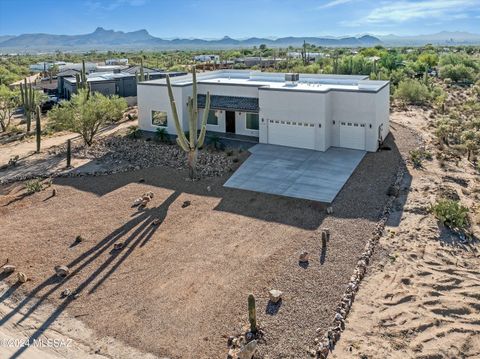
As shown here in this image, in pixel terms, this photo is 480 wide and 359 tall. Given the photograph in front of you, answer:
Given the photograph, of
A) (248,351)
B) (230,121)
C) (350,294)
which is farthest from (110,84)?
(248,351)

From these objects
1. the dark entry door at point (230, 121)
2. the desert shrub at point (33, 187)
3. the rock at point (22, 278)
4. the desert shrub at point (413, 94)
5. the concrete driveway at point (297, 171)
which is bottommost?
the rock at point (22, 278)

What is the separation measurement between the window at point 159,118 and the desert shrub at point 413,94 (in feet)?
76.9

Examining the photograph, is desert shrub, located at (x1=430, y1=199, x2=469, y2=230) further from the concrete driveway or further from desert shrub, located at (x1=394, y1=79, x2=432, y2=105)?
desert shrub, located at (x1=394, y1=79, x2=432, y2=105)

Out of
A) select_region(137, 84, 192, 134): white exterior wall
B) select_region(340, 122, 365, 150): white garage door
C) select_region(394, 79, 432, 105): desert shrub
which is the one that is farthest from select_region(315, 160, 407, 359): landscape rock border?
select_region(394, 79, 432, 105): desert shrub

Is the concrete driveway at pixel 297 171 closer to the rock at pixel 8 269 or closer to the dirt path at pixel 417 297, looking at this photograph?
the dirt path at pixel 417 297

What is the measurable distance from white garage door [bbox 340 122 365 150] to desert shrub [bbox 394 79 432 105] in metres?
17.9

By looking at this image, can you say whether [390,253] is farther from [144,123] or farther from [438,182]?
[144,123]

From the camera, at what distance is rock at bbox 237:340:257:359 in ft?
37.8

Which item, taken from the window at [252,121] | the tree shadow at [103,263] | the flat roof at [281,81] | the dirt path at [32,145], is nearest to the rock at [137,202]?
the tree shadow at [103,263]

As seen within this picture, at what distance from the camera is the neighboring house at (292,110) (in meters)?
28.2

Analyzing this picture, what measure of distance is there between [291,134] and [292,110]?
5.13 feet

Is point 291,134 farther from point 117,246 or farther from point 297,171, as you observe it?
point 117,246

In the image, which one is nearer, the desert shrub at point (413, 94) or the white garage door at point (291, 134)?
the white garage door at point (291, 134)

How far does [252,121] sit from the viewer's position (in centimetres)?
3225
